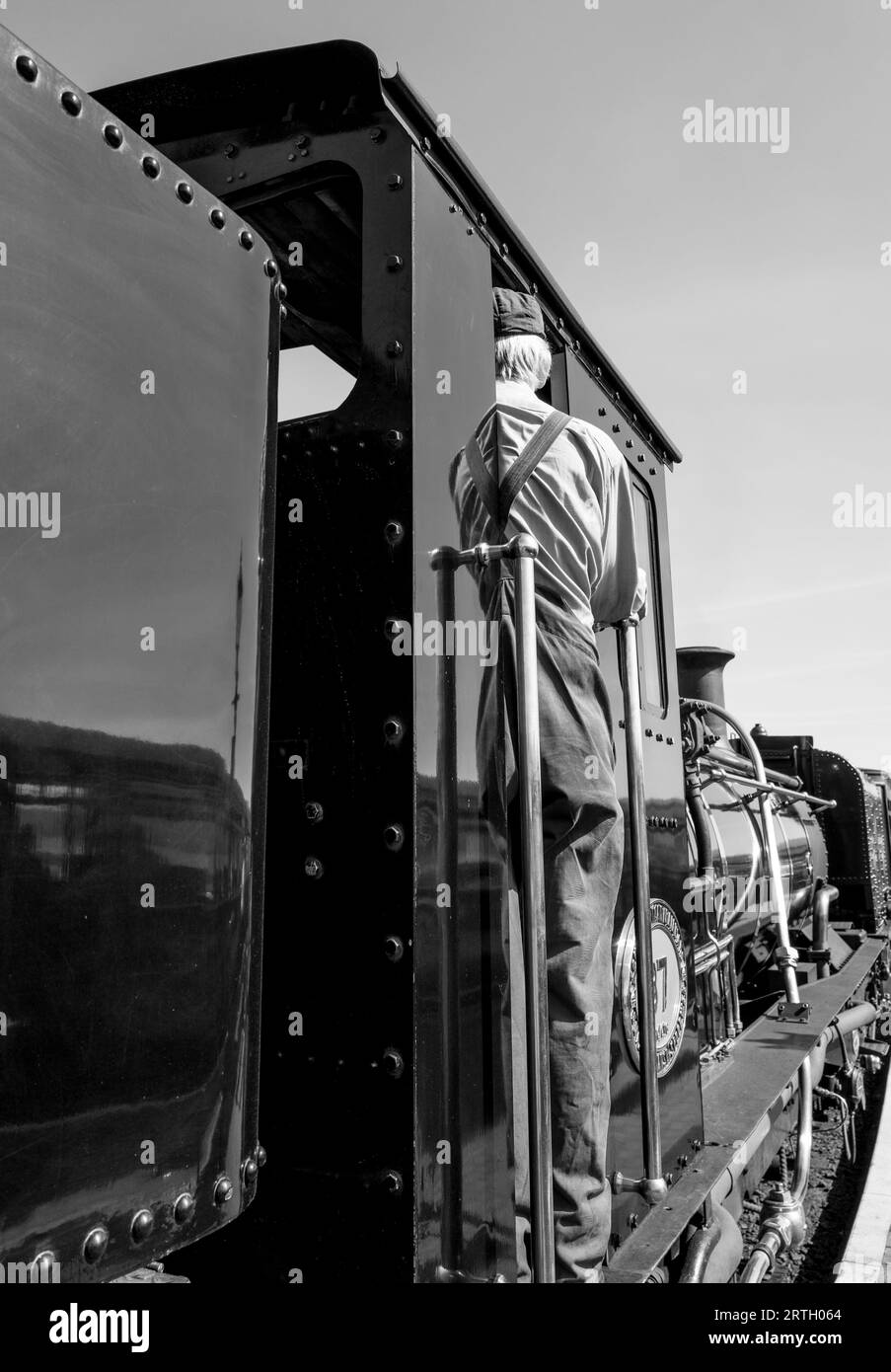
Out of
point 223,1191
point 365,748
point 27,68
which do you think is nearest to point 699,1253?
point 365,748

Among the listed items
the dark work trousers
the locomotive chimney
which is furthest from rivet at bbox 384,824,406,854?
the locomotive chimney

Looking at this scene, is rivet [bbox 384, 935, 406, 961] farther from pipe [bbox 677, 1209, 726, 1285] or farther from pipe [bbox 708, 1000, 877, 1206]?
pipe [bbox 708, 1000, 877, 1206]

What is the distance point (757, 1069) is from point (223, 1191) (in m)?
3.36

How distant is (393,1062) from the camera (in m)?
1.52

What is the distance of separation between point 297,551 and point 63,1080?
996 mm

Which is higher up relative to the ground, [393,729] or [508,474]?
[508,474]

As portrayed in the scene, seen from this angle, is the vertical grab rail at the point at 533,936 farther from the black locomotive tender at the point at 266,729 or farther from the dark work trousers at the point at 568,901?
the dark work trousers at the point at 568,901

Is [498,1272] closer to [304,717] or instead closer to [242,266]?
[304,717]

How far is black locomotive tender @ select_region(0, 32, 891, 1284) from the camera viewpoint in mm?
938

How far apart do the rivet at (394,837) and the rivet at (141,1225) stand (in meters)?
0.65

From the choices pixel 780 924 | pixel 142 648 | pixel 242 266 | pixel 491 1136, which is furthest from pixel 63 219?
pixel 780 924

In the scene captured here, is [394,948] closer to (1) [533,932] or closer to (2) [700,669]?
(1) [533,932]

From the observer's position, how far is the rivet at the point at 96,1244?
3.09ft

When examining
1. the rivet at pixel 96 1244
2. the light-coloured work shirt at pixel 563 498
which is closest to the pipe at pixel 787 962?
the light-coloured work shirt at pixel 563 498
